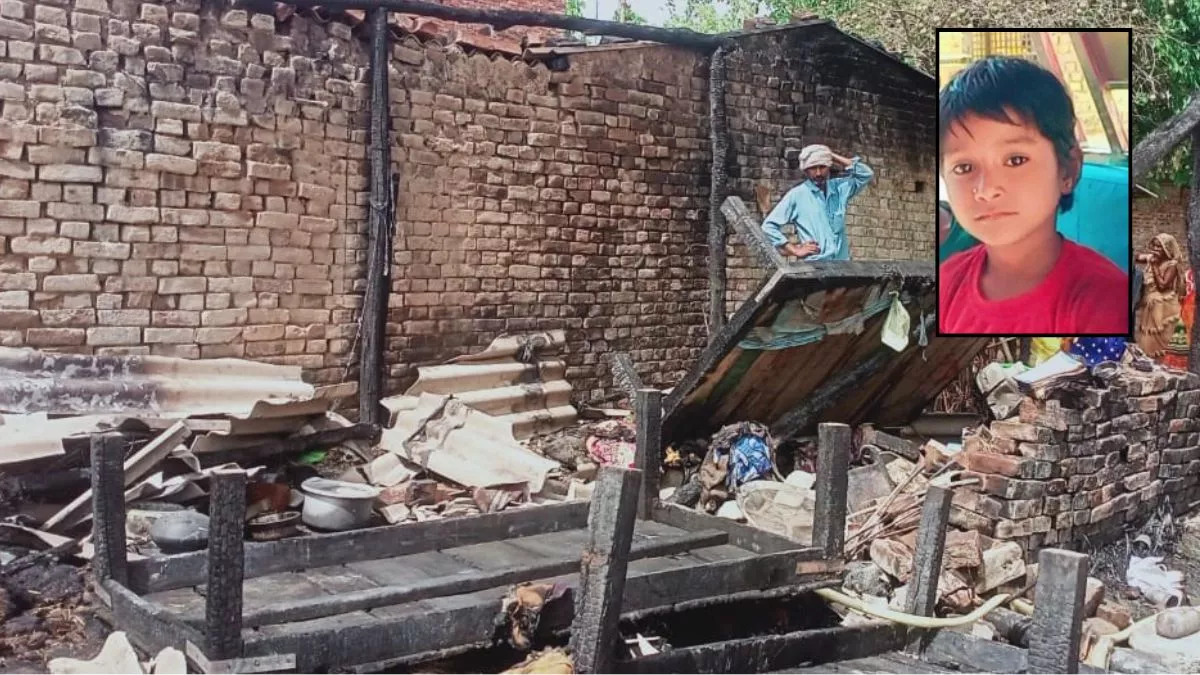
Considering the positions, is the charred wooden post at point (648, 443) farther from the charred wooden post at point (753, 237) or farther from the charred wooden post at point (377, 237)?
the charred wooden post at point (377, 237)

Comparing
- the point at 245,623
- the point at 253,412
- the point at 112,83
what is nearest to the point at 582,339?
the point at 253,412

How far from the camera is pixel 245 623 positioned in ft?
11.6

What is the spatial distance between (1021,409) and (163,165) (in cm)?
488

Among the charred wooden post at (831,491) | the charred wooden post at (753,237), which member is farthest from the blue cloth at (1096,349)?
the charred wooden post at (831,491)

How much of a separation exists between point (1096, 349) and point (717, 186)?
11.3 ft

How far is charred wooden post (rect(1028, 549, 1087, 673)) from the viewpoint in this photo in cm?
318

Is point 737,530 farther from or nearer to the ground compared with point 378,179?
nearer to the ground

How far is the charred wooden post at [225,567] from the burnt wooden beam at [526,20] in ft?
12.6

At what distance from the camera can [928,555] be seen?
426 centimetres

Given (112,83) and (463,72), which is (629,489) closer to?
(112,83)

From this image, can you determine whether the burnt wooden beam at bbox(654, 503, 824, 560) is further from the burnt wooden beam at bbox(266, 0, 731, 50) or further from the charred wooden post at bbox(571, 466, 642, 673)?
the burnt wooden beam at bbox(266, 0, 731, 50)

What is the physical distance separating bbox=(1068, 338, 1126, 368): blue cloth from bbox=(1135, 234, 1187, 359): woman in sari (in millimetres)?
1326

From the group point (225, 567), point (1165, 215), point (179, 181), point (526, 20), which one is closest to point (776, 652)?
point (225, 567)

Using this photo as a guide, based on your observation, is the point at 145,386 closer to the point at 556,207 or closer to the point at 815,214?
the point at 556,207
